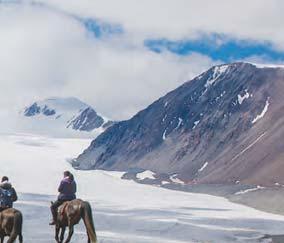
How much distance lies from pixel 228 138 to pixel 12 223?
13923 centimetres

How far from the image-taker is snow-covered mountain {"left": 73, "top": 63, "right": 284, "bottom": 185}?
131750mm

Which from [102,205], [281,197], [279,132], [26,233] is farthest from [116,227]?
[279,132]

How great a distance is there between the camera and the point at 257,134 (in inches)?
5979

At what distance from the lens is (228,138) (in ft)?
532

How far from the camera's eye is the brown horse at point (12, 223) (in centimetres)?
2492

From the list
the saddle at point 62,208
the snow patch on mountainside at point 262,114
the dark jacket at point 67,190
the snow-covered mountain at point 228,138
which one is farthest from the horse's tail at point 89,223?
the snow patch on mountainside at point 262,114

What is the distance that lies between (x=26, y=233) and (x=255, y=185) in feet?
229

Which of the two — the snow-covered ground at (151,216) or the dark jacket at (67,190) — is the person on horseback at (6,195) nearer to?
the dark jacket at (67,190)

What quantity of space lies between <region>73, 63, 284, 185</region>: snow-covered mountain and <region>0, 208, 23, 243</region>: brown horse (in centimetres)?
8977

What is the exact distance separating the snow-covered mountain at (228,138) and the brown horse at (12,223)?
295 feet

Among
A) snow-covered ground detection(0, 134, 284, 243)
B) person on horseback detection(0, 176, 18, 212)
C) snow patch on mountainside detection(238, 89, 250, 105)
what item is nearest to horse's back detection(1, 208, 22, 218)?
person on horseback detection(0, 176, 18, 212)

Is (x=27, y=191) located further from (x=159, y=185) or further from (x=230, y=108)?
(x=230, y=108)

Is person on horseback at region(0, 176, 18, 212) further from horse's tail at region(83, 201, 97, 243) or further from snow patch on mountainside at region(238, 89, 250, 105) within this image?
snow patch on mountainside at region(238, 89, 250, 105)

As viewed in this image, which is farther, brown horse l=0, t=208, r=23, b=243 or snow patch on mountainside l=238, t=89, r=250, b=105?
snow patch on mountainside l=238, t=89, r=250, b=105
